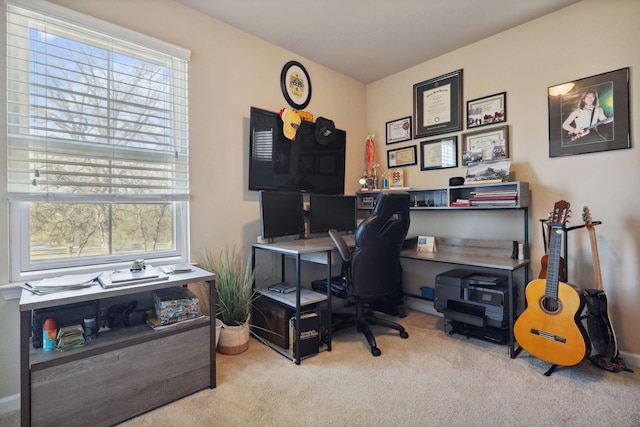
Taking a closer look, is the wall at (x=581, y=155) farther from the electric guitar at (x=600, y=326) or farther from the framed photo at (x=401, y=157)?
the framed photo at (x=401, y=157)

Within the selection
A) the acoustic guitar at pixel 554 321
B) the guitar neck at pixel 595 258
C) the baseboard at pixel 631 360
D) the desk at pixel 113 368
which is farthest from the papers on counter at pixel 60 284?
the baseboard at pixel 631 360

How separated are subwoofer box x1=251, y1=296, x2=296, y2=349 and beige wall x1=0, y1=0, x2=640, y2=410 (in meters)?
0.54

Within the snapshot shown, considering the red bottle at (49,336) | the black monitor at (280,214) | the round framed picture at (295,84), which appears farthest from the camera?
the round framed picture at (295,84)

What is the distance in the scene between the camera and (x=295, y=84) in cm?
310

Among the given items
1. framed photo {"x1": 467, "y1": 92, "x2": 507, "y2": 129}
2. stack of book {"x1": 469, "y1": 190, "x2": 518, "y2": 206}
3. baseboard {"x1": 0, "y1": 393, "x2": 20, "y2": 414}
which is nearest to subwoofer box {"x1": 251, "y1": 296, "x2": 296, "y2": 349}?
baseboard {"x1": 0, "y1": 393, "x2": 20, "y2": 414}

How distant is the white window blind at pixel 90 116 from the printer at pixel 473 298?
2.28m

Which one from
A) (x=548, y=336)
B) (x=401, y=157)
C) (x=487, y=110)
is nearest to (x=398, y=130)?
(x=401, y=157)

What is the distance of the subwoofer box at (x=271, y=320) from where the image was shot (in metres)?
2.36

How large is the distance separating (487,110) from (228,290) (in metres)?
2.73

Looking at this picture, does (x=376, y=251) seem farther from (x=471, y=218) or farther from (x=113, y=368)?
(x=113, y=368)

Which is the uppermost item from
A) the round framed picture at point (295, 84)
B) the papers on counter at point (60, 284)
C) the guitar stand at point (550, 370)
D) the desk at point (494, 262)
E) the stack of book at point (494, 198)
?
the round framed picture at point (295, 84)

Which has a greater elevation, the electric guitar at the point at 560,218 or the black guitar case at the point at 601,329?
the electric guitar at the point at 560,218

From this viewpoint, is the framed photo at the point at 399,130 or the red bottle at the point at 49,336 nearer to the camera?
the red bottle at the point at 49,336

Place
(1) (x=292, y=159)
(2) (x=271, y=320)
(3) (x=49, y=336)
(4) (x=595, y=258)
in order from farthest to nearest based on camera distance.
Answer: (1) (x=292, y=159) → (2) (x=271, y=320) → (4) (x=595, y=258) → (3) (x=49, y=336)
